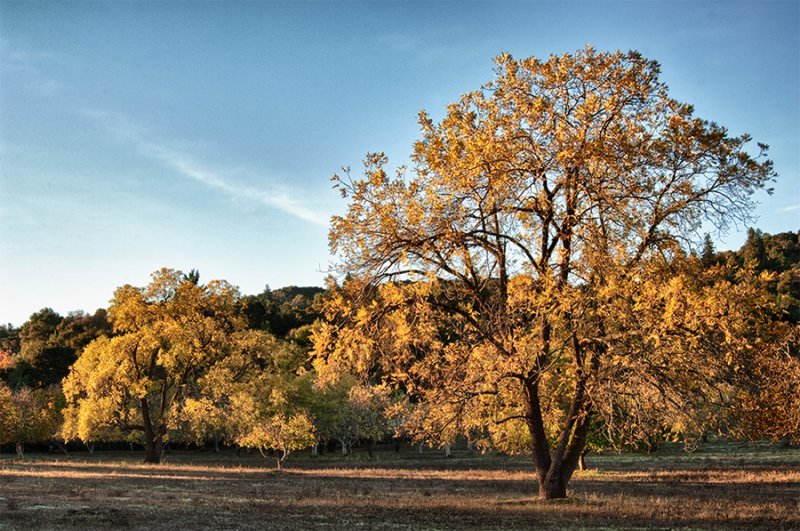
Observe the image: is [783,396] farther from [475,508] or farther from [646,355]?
[475,508]

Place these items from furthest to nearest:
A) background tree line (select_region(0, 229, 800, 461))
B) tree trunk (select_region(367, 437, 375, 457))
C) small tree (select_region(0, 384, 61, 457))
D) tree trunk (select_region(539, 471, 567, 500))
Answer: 1. tree trunk (select_region(367, 437, 375, 457))
2. small tree (select_region(0, 384, 61, 457))
3. tree trunk (select_region(539, 471, 567, 500))
4. background tree line (select_region(0, 229, 800, 461))

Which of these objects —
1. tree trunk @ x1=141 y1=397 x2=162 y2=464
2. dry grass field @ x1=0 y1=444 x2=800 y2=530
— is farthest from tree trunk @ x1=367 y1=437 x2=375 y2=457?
dry grass field @ x1=0 y1=444 x2=800 y2=530

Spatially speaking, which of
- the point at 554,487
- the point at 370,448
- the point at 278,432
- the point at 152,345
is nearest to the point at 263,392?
the point at 278,432

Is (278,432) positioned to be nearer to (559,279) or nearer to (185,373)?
(185,373)

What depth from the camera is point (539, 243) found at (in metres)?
22.3

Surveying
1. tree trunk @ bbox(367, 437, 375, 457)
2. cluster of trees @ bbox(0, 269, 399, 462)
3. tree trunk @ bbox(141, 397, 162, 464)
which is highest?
cluster of trees @ bbox(0, 269, 399, 462)

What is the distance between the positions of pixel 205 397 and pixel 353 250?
35560 mm

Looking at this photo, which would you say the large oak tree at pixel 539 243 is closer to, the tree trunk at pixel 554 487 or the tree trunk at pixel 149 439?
the tree trunk at pixel 554 487

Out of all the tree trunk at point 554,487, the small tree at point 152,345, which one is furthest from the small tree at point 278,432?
the tree trunk at point 554,487

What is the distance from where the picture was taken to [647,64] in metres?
19.8

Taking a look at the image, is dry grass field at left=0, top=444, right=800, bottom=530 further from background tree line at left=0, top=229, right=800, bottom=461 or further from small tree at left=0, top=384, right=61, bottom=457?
small tree at left=0, top=384, right=61, bottom=457

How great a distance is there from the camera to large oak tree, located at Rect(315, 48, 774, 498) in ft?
62.4

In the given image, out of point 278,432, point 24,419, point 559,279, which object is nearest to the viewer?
point 559,279

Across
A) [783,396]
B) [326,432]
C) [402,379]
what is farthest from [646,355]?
[326,432]
